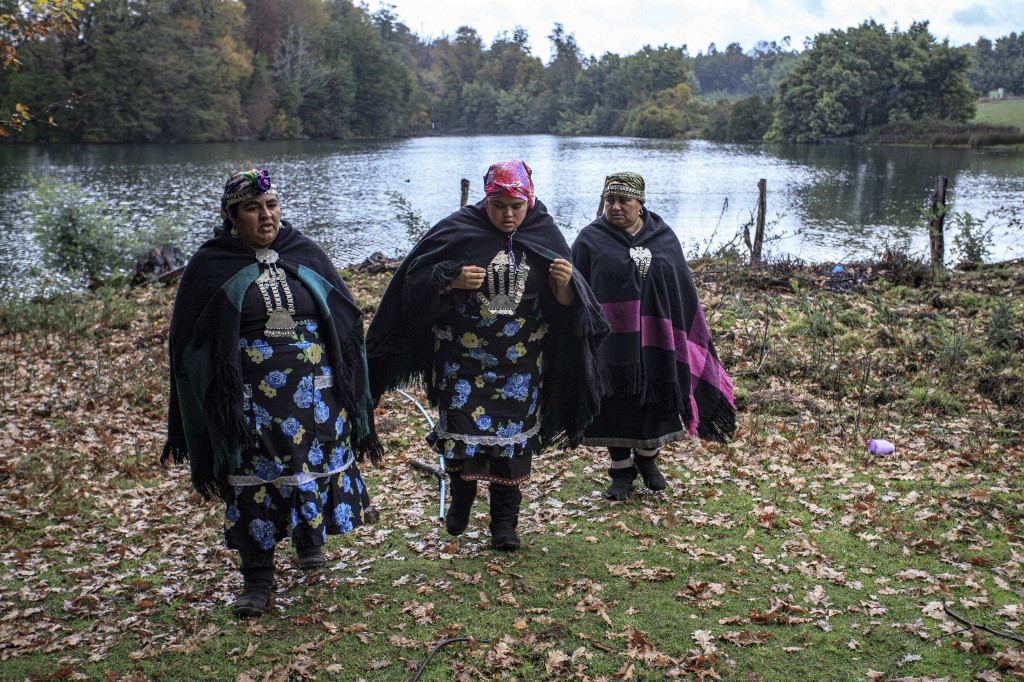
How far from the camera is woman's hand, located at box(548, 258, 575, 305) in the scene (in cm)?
462

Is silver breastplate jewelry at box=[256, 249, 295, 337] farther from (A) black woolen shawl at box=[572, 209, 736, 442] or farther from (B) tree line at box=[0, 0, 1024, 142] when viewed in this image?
(B) tree line at box=[0, 0, 1024, 142]

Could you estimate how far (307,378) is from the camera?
170 inches

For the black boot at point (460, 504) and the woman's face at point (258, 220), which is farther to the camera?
the black boot at point (460, 504)

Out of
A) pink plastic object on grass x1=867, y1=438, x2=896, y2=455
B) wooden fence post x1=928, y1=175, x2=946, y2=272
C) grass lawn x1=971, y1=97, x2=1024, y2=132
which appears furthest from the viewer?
grass lawn x1=971, y1=97, x2=1024, y2=132

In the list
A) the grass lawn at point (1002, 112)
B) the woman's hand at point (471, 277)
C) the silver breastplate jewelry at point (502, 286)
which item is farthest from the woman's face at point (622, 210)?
the grass lawn at point (1002, 112)

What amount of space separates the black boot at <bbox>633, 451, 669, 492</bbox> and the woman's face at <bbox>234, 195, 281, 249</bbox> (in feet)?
9.42

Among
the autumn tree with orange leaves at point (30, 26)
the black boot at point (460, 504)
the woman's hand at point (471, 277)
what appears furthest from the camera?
the autumn tree with orange leaves at point (30, 26)

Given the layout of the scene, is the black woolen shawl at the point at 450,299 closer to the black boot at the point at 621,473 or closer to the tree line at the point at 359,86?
the black boot at the point at 621,473

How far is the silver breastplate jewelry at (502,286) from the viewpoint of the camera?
467cm

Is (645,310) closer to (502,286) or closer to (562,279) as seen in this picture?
(562,279)

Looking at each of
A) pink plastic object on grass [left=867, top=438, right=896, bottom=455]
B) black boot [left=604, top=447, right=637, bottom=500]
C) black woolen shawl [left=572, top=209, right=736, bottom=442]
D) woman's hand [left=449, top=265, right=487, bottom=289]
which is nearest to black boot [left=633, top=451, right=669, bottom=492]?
black boot [left=604, top=447, right=637, bottom=500]

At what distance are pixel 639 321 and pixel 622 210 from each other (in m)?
0.71

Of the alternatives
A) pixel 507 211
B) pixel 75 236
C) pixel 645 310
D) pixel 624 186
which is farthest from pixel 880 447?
pixel 75 236

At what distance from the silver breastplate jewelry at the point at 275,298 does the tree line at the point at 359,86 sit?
103 ft
